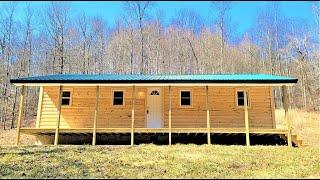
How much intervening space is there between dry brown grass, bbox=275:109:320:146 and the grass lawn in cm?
881

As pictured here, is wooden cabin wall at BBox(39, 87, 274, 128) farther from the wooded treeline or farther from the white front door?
the wooded treeline

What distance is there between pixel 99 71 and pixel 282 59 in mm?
21710

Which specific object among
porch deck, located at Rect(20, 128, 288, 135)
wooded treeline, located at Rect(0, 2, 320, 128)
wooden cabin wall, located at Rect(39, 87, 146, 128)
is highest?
wooded treeline, located at Rect(0, 2, 320, 128)

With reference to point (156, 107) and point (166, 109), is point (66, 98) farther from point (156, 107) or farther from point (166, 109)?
point (166, 109)

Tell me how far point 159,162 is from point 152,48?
2867 centimetres

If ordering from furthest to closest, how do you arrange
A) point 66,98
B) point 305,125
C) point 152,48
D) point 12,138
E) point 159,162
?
point 152,48 < point 305,125 < point 12,138 < point 66,98 < point 159,162

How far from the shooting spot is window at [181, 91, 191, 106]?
16.9 metres

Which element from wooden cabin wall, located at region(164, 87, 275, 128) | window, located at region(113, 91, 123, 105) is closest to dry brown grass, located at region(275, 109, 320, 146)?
wooden cabin wall, located at region(164, 87, 275, 128)

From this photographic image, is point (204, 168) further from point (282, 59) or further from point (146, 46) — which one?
point (282, 59)

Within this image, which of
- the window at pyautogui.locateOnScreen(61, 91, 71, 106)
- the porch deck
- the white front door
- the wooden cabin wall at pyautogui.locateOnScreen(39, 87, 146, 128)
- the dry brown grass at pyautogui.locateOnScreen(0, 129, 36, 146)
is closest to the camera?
the porch deck

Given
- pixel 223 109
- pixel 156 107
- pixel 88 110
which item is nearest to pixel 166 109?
pixel 156 107

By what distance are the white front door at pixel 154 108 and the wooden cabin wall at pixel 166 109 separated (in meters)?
0.24

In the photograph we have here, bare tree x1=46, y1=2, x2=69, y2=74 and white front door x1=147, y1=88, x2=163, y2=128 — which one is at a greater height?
bare tree x1=46, y1=2, x2=69, y2=74

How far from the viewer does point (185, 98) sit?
55.7ft
